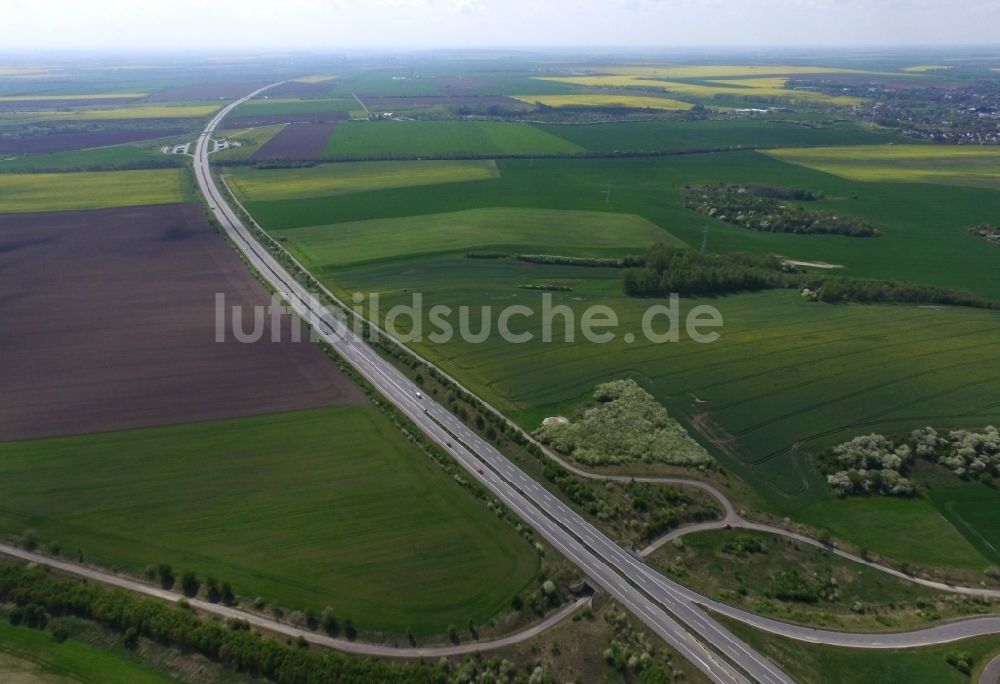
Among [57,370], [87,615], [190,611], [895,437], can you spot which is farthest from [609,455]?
[57,370]

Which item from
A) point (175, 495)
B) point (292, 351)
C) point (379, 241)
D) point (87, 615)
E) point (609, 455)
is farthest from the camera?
point (379, 241)

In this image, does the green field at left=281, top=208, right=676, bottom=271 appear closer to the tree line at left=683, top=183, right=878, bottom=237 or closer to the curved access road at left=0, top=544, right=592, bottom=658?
the tree line at left=683, top=183, right=878, bottom=237

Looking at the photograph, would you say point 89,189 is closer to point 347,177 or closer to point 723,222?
point 347,177

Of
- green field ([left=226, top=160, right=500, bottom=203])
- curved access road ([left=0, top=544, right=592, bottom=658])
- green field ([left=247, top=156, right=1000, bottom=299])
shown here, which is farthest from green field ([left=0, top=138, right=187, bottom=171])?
curved access road ([left=0, top=544, right=592, bottom=658])

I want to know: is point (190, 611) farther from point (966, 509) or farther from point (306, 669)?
point (966, 509)

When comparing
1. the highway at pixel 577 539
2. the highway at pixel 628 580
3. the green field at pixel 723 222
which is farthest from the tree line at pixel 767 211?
the highway at pixel 628 580

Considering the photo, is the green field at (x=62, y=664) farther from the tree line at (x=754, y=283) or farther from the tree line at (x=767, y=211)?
the tree line at (x=767, y=211)

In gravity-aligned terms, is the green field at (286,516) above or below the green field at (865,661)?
above
